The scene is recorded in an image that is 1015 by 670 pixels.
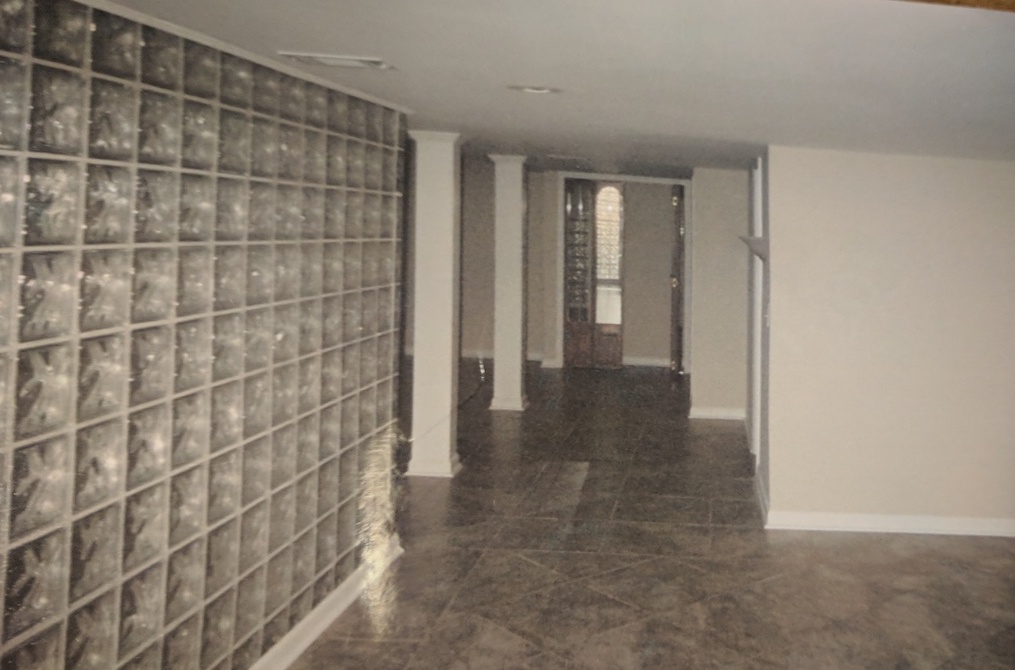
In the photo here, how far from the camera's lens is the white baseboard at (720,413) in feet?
24.5

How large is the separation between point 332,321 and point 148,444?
1.15 meters

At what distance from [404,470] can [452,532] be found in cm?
104

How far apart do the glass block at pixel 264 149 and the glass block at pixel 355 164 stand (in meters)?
0.55

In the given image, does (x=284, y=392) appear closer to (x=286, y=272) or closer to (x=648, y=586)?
(x=286, y=272)

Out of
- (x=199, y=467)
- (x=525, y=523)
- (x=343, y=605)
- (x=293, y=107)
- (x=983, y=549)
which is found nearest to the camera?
(x=199, y=467)

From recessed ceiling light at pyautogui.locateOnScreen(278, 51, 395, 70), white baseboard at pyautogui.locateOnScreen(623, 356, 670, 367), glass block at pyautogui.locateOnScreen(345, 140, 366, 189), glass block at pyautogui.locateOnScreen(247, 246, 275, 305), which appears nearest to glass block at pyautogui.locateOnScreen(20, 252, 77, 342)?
glass block at pyautogui.locateOnScreen(247, 246, 275, 305)

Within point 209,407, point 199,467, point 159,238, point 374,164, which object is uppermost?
point 374,164

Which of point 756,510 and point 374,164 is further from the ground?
point 374,164

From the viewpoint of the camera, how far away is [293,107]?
2.93 m

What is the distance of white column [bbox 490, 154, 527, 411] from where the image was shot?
725 centimetres

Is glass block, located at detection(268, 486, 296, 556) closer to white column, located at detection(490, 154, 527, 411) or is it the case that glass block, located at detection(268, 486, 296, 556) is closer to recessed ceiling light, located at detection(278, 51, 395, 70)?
recessed ceiling light, located at detection(278, 51, 395, 70)

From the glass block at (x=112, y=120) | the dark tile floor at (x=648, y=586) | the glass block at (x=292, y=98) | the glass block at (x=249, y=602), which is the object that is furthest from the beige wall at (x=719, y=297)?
the glass block at (x=112, y=120)

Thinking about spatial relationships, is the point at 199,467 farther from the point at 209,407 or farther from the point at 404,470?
the point at 404,470

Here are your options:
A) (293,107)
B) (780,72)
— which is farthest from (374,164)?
(780,72)
